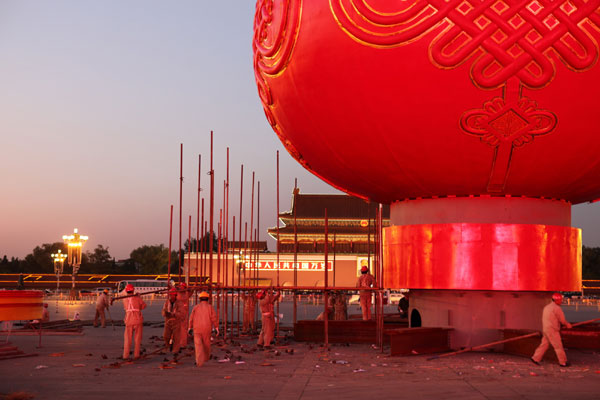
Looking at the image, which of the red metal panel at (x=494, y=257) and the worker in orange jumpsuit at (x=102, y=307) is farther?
the worker in orange jumpsuit at (x=102, y=307)

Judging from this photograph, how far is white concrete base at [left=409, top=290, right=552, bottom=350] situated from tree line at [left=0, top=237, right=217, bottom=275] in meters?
60.8

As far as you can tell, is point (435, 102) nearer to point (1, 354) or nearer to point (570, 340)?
point (570, 340)

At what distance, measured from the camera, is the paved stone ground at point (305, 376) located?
8.65 metres

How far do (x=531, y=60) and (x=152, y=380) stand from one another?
25.1 feet

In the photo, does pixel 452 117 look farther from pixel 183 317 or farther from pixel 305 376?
pixel 183 317

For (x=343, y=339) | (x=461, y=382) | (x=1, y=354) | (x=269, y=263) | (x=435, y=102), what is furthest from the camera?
(x=269, y=263)

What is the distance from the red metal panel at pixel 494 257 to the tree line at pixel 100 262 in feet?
200

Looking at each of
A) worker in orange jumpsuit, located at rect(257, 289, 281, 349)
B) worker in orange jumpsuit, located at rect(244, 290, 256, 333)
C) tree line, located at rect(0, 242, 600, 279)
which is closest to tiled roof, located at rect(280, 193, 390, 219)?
tree line, located at rect(0, 242, 600, 279)

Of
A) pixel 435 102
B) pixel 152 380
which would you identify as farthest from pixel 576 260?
pixel 152 380

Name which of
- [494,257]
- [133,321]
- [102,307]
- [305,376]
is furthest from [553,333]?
[102,307]

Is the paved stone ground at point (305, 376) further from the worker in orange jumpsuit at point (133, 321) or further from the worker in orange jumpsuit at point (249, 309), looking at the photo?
the worker in orange jumpsuit at point (249, 309)

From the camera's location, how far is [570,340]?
14219mm

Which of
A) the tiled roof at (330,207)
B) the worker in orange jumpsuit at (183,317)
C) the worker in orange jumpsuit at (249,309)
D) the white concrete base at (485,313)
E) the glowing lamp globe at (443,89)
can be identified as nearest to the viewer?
the glowing lamp globe at (443,89)

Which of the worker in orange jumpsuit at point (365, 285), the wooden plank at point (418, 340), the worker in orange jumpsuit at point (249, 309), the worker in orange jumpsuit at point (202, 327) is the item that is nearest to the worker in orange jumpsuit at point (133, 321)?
the worker in orange jumpsuit at point (202, 327)
